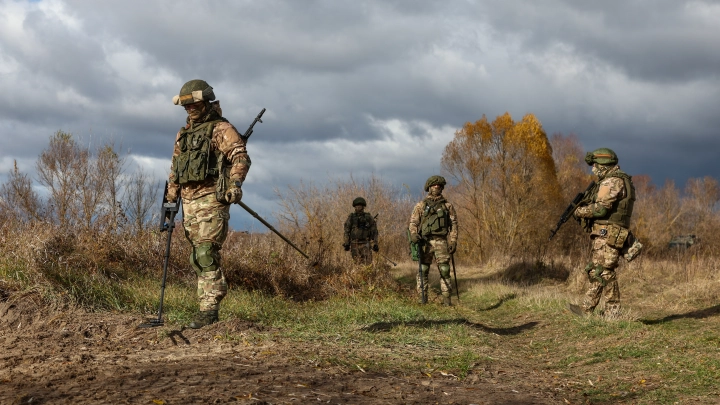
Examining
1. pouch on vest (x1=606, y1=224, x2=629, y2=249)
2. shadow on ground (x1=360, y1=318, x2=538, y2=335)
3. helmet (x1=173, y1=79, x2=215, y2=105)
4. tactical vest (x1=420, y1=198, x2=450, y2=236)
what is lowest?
shadow on ground (x1=360, y1=318, x2=538, y2=335)

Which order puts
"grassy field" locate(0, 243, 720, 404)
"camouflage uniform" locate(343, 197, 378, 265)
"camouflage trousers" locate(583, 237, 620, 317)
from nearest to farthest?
"grassy field" locate(0, 243, 720, 404)
"camouflage trousers" locate(583, 237, 620, 317)
"camouflage uniform" locate(343, 197, 378, 265)

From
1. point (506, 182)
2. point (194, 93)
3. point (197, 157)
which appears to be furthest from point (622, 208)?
point (506, 182)

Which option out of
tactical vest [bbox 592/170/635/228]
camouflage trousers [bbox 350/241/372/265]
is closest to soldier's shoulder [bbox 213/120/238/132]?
tactical vest [bbox 592/170/635/228]

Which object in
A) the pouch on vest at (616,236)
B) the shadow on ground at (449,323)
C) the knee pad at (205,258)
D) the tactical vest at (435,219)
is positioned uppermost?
the tactical vest at (435,219)

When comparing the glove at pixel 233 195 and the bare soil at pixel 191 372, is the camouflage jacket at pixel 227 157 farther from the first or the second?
the bare soil at pixel 191 372

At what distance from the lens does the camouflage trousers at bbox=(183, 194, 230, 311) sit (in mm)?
6699

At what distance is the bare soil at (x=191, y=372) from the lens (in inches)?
170

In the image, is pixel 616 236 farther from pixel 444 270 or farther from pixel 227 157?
pixel 227 157

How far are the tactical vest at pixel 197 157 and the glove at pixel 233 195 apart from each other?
12.4 inches

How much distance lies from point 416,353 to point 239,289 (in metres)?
4.71

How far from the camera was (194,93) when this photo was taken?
6852 mm

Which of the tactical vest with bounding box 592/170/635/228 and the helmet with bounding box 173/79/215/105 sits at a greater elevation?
the helmet with bounding box 173/79/215/105

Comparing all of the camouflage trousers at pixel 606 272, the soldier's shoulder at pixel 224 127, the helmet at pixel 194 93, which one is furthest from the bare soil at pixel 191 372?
the camouflage trousers at pixel 606 272

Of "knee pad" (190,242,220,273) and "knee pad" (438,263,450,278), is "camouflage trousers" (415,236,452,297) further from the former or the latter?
"knee pad" (190,242,220,273)
